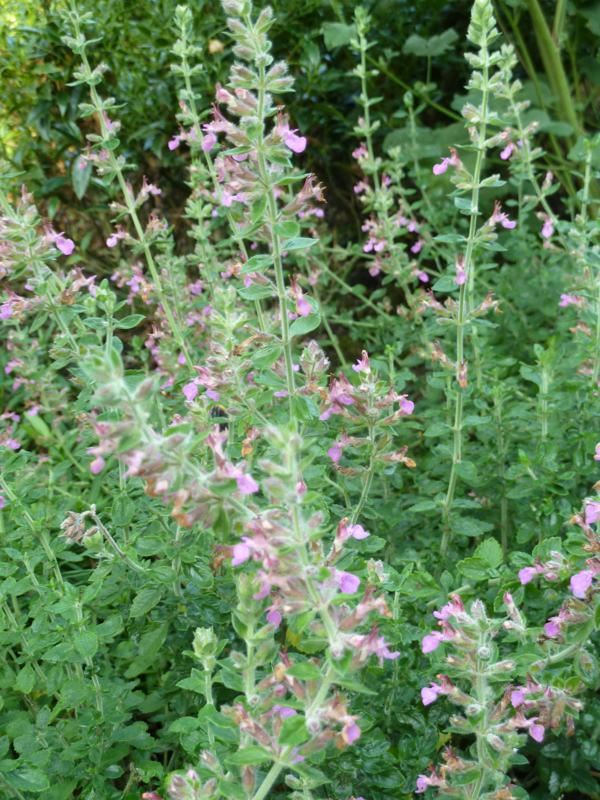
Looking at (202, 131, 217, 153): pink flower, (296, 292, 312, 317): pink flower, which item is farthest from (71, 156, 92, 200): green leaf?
(296, 292, 312, 317): pink flower

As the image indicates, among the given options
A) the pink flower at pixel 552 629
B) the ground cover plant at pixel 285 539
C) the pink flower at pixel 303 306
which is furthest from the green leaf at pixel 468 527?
the pink flower at pixel 303 306

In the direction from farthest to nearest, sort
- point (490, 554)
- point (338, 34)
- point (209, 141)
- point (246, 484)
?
point (338, 34)
point (209, 141)
point (490, 554)
point (246, 484)

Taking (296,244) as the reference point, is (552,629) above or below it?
below

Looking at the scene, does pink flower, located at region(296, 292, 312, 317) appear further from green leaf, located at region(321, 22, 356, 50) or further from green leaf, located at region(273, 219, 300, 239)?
green leaf, located at region(321, 22, 356, 50)

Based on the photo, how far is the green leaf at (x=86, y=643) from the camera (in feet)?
6.21

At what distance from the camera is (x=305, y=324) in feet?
6.27

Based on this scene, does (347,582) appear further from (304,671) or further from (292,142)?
(292,142)

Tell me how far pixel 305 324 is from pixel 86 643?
850mm

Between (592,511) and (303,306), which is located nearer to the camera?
(592,511)

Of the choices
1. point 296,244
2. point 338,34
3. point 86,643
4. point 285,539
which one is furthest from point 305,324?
point 338,34

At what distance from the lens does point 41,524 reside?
231 cm

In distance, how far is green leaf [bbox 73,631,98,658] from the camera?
1.89 m

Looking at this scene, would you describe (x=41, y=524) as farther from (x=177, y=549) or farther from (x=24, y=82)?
(x=24, y=82)

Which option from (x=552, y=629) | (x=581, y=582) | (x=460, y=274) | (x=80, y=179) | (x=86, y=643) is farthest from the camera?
(x=80, y=179)
